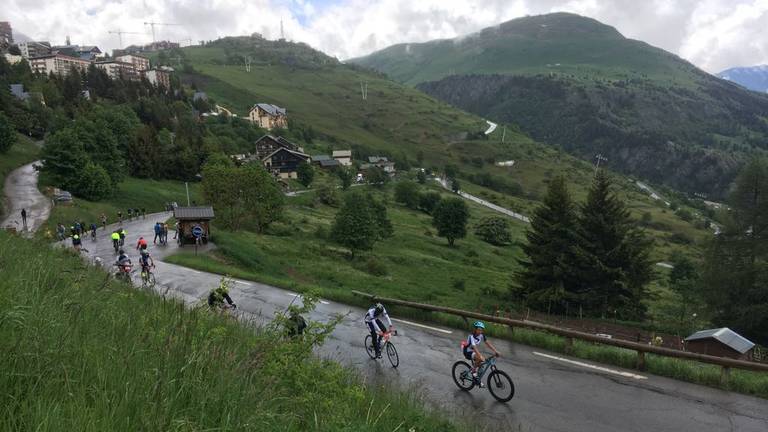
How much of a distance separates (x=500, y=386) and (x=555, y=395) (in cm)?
131

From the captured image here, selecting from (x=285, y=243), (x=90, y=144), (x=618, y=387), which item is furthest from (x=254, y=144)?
(x=618, y=387)

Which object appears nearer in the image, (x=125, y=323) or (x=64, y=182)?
(x=125, y=323)

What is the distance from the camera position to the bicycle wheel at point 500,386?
38.0 feet

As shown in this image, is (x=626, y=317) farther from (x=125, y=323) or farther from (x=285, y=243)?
(x=125, y=323)

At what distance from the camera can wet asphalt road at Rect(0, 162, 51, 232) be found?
144ft

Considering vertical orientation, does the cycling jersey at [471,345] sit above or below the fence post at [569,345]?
above

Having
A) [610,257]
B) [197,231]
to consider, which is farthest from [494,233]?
[197,231]

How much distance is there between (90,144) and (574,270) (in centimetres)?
6346

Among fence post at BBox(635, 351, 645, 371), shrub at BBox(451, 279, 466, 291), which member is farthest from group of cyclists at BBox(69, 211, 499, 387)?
shrub at BBox(451, 279, 466, 291)

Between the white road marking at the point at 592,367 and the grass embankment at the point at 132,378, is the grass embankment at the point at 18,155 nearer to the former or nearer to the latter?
the white road marking at the point at 592,367

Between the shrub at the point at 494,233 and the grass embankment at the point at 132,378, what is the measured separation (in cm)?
8476

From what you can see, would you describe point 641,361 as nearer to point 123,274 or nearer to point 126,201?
point 123,274

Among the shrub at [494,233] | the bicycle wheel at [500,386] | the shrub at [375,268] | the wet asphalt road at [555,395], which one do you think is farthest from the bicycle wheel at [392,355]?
the shrub at [494,233]

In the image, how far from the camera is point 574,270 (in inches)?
1491
